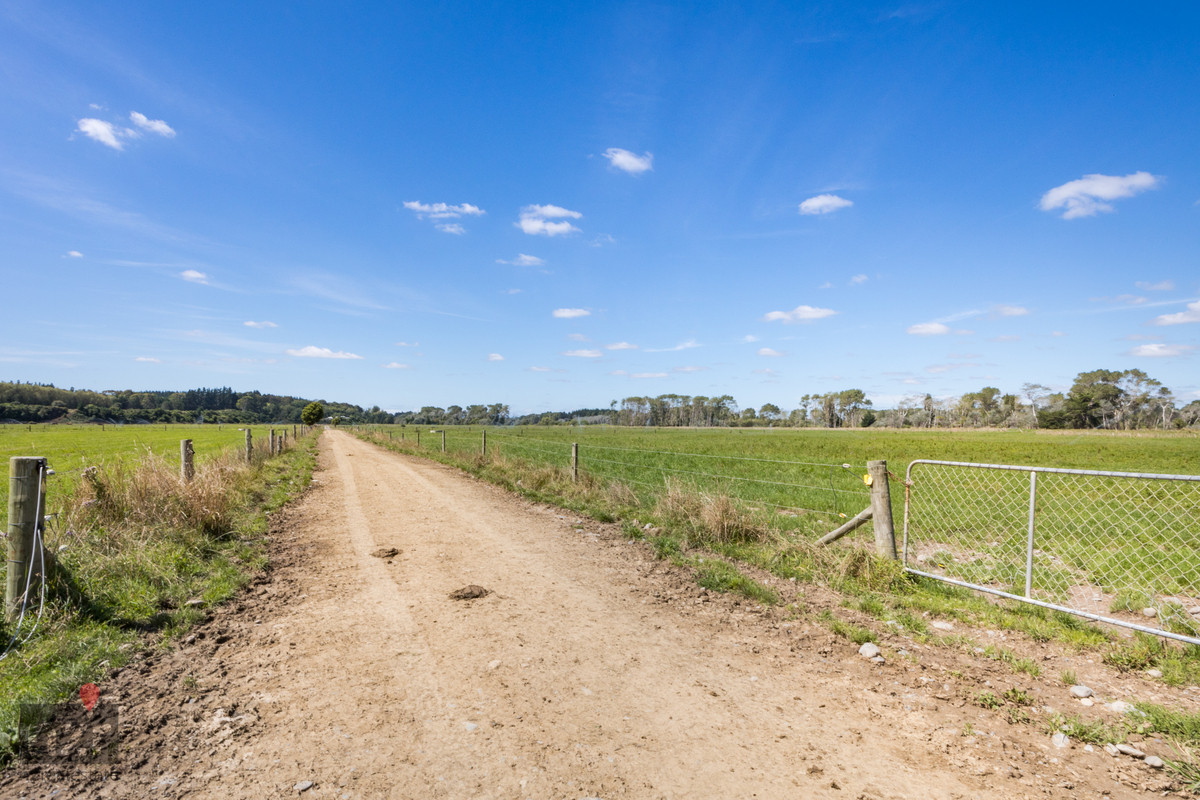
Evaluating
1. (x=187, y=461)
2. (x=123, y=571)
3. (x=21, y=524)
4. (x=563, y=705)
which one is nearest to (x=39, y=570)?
(x=21, y=524)

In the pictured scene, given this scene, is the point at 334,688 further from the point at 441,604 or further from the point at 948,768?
the point at 948,768

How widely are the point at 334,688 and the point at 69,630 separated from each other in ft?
8.32

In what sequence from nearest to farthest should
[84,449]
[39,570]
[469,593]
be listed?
[39,570] < [469,593] < [84,449]

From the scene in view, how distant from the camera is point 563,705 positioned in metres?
3.56

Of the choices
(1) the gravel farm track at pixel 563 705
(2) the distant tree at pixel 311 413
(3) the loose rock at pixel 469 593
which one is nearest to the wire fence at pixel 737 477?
(1) the gravel farm track at pixel 563 705

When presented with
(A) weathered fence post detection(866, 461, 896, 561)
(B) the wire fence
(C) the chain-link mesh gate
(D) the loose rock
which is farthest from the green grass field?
(C) the chain-link mesh gate

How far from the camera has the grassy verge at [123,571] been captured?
12.4ft

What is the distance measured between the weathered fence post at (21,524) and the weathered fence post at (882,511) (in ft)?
26.6

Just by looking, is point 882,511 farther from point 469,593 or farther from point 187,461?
point 187,461

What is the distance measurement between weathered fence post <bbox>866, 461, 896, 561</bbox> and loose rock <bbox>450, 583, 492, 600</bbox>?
15.2ft

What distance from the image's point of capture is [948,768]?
2971 mm

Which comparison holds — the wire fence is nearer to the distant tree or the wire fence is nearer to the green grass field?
the green grass field

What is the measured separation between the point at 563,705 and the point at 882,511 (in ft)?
15.3

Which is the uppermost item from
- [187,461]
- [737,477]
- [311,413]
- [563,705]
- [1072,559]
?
[311,413]
